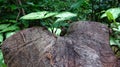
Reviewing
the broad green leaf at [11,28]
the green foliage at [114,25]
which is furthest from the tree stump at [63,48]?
the broad green leaf at [11,28]

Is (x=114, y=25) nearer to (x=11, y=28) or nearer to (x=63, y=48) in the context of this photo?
(x=63, y=48)

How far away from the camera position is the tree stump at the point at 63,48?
4.46 ft

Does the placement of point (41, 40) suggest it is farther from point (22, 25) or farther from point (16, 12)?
point (16, 12)

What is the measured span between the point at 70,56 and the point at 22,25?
2.28 ft

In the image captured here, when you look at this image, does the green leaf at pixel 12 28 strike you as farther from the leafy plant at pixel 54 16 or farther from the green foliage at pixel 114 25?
the green foliage at pixel 114 25

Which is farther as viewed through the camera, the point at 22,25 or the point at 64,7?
the point at 64,7

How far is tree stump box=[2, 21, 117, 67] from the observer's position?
1358mm

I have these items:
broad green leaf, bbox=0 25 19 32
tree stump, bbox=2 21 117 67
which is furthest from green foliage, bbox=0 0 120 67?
tree stump, bbox=2 21 117 67

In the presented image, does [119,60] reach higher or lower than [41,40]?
lower

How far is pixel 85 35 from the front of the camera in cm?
151

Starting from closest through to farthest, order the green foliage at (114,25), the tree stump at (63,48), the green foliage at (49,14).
A: the tree stump at (63,48) < the green foliage at (114,25) < the green foliage at (49,14)

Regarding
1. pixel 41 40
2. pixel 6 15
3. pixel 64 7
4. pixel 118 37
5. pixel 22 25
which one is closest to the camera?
pixel 41 40

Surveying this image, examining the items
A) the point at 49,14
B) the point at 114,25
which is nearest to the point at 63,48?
the point at 49,14

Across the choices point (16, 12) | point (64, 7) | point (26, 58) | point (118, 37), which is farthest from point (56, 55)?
point (64, 7)
